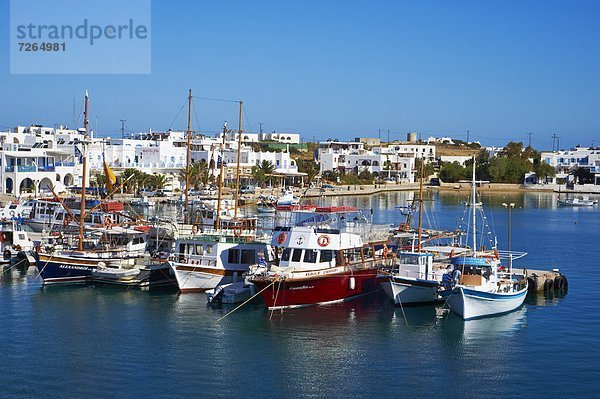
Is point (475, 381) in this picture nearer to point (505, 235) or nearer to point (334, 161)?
point (505, 235)

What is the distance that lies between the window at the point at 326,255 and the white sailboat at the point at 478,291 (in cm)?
466

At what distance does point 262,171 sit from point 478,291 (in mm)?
69728

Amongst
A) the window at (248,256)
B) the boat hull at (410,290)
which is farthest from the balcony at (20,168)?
the boat hull at (410,290)

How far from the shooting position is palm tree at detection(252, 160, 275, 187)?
311 ft

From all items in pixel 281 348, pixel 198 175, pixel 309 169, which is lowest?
pixel 281 348

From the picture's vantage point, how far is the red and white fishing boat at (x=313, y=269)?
2889cm

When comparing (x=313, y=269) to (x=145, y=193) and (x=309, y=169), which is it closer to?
(x=145, y=193)

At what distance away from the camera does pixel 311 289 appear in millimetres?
29312

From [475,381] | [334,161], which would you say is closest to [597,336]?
[475,381]

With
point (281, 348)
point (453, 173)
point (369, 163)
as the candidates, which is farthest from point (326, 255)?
point (453, 173)

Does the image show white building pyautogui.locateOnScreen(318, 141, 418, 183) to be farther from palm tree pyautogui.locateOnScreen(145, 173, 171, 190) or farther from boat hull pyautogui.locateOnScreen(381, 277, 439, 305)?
boat hull pyautogui.locateOnScreen(381, 277, 439, 305)

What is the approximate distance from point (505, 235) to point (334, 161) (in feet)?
245

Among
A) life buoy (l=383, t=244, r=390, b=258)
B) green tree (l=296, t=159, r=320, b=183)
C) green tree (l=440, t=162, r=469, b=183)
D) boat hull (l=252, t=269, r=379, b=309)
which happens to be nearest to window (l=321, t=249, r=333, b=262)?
boat hull (l=252, t=269, r=379, b=309)

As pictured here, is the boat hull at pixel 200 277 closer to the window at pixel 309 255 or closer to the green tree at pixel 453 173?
the window at pixel 309 255
